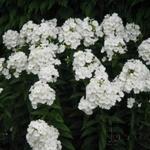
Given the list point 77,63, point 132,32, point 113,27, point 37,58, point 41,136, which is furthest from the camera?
point 132,32

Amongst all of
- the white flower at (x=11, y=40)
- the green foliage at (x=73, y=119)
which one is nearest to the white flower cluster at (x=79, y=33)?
the green foliage at (x=73, y=119)

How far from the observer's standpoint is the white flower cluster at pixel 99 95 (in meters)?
4.14

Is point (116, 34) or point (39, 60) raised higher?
point (116, 34)

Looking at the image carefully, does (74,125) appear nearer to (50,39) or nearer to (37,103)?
(37,103)

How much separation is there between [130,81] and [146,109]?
0.29 metres

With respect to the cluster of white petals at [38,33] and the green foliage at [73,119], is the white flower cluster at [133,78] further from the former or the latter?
the cluster of white petals at [38,33]

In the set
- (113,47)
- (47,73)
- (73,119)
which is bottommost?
(73,119)

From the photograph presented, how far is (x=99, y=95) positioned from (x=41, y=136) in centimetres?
62

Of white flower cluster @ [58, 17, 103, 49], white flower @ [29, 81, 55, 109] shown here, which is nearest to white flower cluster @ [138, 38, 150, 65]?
white flower cluster @ [58, 17, 103, 49]

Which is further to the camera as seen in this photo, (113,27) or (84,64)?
(113,27)

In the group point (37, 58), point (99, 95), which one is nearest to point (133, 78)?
point (99, 95)

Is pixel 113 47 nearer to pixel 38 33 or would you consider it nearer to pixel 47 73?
pixel 47 73

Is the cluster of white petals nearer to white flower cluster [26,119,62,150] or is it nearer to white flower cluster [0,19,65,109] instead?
white flower cluster [0,19,65,109]

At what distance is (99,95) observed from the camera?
13.6ft
